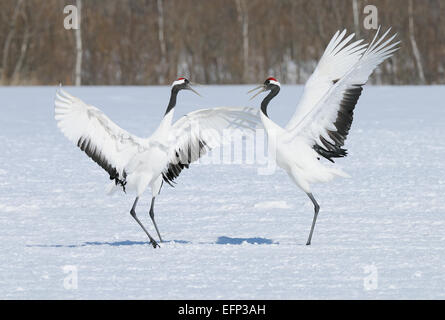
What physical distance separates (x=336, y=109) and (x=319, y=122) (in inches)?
6.1

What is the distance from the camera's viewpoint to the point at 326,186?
946 centimetres

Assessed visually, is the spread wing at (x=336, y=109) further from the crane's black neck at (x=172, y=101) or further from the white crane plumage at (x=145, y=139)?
the crane's black neck at (x=172, y=101)

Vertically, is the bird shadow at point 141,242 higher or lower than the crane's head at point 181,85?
lower

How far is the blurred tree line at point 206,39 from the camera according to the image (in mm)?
24719

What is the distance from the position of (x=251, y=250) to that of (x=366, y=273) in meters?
1.05

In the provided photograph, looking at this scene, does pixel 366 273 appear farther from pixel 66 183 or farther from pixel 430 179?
pixel 66 183

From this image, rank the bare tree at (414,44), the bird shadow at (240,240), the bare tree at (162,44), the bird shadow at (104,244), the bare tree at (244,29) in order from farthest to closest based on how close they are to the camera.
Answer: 1. the bare tree at (162,44)
2. the bare tree at (244,29)
3. the bare tree at (414,44)
4. the bird shadow at (240,240)
5. the bird shadow at (104,244)

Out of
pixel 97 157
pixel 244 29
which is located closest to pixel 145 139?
pixel 97 157

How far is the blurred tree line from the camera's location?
24719 millimetres

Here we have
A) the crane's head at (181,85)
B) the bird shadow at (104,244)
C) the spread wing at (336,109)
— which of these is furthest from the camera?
the bird shadow at (104,244)

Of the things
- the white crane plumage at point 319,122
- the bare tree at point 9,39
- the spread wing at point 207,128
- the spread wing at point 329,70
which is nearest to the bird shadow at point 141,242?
the white crane plumage at point 319,122

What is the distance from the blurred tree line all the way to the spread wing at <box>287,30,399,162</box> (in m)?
18.3

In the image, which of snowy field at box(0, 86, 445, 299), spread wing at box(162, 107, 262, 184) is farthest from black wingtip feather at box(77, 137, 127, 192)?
snowy field at box(0, 86, 445, 299)

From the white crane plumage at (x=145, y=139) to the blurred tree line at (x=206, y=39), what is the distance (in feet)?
59.0
